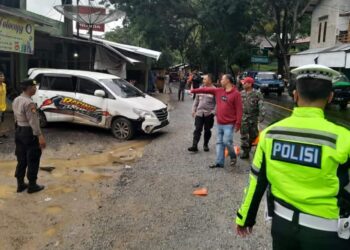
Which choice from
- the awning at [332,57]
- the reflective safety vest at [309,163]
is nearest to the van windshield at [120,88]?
the reflective safety vest at [309,163]

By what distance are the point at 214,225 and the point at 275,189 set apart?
105 inches

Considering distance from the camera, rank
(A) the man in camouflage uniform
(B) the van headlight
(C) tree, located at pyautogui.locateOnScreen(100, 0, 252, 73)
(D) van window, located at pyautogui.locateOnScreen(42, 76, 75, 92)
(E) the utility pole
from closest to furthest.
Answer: (A) the man in camouflage uniform → (B) the van headlight → (D) van window, located at pyautogui.locateOnScreen(42, 76, 75, 92) → (E) the utility pole → (C) tree, located at pyautogui.locateOnScreen(100, 0, 252, 73)

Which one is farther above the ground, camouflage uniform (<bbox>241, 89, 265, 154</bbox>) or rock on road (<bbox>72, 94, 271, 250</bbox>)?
camouflage uniform (<bbox>241, 89, 265, 154</bbox>)

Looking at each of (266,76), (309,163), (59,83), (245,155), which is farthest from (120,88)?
(266,76)

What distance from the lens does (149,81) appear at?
25750mm

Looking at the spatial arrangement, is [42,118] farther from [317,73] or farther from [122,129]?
[317,73]

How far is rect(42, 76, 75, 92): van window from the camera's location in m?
11.1

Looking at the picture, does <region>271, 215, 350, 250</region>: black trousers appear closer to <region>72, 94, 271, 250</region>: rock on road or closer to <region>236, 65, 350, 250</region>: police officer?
<region>236, 65, 350, 250</region>: police officer

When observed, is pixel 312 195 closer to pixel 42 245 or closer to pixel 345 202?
pixel 345 202

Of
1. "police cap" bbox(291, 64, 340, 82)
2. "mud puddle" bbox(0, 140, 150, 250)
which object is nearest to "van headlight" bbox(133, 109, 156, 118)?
"mud puddle" bbox(0, 140, 150, 250)

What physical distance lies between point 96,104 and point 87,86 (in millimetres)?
644

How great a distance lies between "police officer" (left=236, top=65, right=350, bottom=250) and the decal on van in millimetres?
8511

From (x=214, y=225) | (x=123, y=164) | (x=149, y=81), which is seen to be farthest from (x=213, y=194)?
(x=149, y=81)

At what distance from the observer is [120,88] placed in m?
11.2
